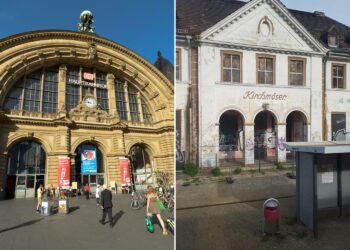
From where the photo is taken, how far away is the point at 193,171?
150 centimetres

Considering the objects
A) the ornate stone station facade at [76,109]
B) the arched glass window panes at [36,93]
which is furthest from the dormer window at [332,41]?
the arched glass window panes at [36,93]

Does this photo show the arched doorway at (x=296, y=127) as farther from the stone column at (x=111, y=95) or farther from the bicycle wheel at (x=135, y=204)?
the stone column at (x=111, y=95)

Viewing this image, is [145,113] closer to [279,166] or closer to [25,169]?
[25,169]

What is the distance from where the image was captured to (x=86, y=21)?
1.71 meters

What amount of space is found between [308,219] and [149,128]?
1307 millimetres

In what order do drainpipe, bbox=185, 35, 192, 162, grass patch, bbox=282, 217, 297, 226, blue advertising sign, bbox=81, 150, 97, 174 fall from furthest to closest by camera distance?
grass patch, bbox=282, 217, 297, 226, blue advertising sign, bbox=81, 150, 97, 174, drainpipe, bbox=185, 35, 192, 162

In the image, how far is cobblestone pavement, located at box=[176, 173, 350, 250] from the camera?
5.23 feet

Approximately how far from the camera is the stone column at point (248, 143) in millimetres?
1671

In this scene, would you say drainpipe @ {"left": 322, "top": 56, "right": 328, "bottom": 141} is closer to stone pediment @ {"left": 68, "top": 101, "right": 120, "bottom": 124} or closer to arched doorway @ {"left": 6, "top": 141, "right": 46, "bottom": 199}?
stone pediment @ {"left": 68, "top": 101, "right": 120, "bottom": 124}

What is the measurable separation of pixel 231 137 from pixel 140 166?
24.3 inches

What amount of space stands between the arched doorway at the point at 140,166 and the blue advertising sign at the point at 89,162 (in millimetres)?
230

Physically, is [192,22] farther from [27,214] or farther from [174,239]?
[27,214]

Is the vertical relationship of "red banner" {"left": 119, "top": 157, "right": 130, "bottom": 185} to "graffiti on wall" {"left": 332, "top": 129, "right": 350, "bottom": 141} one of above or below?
below

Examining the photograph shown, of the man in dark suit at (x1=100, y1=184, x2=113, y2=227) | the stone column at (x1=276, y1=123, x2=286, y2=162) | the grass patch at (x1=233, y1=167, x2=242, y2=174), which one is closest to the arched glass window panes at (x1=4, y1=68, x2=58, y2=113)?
the man in dark suit at (x1=100, y1=184, x2=113, y2=227)
